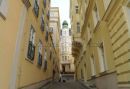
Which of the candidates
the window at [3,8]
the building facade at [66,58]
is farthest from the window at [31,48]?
the building facade at [66,58]

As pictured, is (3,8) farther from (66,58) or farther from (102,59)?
(66,58)

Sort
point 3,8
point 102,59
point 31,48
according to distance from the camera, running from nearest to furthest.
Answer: point 3,8 < point 31,48 < point 102,59

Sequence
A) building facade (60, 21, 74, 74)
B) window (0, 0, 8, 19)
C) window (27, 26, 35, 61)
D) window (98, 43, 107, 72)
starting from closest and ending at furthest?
1. window (0, 0, 8, 19)
2. window (27, 26, 35, 61)
3. window (98, 43, 107, 72)
4. building facade (60, 21, 74, 74)

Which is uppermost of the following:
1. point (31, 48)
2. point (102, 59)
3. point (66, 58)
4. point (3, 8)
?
point (66, 58)

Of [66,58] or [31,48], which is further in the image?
[66,58]

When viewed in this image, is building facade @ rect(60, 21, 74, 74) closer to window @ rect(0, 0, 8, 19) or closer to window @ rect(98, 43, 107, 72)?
window @ rect(98, 43, 107, 72)

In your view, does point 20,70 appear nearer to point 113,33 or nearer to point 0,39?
point 0,39

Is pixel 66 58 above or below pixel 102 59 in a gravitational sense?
above

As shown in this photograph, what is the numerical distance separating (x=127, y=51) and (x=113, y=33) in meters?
1.38

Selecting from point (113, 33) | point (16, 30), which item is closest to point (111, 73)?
point (113, 33)

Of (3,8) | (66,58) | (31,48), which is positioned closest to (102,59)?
(31,48)

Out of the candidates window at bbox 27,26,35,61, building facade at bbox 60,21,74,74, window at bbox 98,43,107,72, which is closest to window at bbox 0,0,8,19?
window at bbox 27,26,35,61

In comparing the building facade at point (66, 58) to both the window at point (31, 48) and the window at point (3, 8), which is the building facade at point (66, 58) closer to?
the window at point (31, 48)

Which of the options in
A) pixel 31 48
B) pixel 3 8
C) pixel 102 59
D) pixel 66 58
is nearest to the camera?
pixel 3 8
